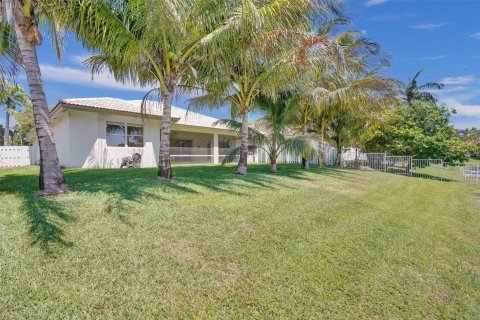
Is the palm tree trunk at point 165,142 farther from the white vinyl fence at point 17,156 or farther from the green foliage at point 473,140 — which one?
the green foliage at point 473,140

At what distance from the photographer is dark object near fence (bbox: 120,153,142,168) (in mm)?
15930

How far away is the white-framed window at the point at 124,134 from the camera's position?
51.8 feet

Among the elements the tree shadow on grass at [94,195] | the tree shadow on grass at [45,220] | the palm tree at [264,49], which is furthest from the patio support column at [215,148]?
the tree shadow on grass at [45,220]

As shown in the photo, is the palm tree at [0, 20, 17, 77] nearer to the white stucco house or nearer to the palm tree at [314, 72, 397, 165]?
the white stucco house

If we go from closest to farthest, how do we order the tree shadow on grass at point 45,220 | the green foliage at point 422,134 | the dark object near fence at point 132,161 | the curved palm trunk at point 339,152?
the tree shadow on grass at point 45,220
the dark object near fence at point 132,161
the green foliage at point 422,134
the curved palm trunk at point 339,152

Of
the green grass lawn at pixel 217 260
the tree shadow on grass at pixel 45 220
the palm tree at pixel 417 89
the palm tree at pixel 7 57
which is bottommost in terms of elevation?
the green grass lawn at pixel 217 260

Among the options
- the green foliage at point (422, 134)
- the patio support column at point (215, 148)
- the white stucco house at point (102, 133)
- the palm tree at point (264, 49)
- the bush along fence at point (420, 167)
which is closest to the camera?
the palm tree at point (264, 49)

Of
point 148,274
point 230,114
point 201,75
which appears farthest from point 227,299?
point 230,114

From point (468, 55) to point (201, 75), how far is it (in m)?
21.1

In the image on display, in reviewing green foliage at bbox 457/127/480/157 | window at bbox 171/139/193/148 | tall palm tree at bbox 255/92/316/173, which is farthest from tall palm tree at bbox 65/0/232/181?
green foliage at bbox 457/127/480/157

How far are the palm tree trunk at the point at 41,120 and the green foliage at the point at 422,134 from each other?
2255 cm

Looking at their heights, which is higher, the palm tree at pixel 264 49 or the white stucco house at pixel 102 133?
the palm tree at pixel 264 49

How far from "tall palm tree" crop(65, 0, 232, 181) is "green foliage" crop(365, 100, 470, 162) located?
18.9 meters

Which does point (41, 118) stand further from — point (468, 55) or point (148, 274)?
point (468, 55)
